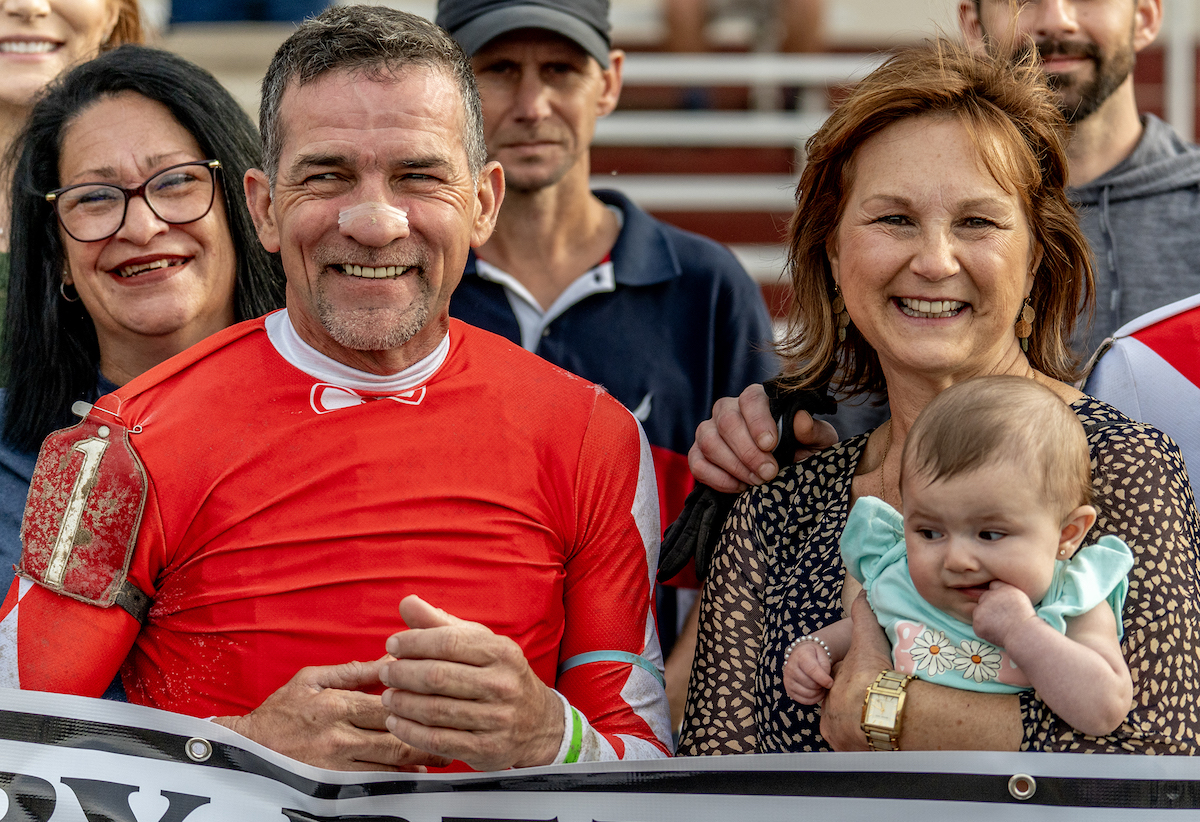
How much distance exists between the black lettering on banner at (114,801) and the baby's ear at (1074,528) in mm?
1511

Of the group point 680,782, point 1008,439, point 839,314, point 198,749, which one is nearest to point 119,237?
point 198,749

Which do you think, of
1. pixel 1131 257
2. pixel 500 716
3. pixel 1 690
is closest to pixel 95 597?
pixel 1 690

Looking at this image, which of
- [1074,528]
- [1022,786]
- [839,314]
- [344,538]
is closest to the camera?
[1022,786]

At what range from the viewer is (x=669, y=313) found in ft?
12.9

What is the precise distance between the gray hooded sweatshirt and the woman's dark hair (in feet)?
7.66

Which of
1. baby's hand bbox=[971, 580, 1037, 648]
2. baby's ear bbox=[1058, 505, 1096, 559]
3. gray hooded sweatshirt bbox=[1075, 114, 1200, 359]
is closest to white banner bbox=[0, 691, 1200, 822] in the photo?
baby's hand bbox=[971, 580, 1037, 648]

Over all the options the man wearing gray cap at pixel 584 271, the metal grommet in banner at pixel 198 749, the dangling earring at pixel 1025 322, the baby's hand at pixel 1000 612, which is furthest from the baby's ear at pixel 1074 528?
the man wearing gray cap at pixel 584 271

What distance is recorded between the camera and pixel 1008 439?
2.17m

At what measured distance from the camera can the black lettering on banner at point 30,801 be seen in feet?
7.36

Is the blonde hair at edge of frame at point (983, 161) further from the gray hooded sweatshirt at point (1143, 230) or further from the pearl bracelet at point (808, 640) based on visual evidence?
the gray hooded sweatshirt at point (1143, 230)

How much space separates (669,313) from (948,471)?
1823 mm

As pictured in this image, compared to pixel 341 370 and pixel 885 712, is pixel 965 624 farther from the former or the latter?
pixel 341 370

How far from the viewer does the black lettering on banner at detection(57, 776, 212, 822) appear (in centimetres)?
223

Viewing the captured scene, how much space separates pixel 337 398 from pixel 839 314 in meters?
1.13
